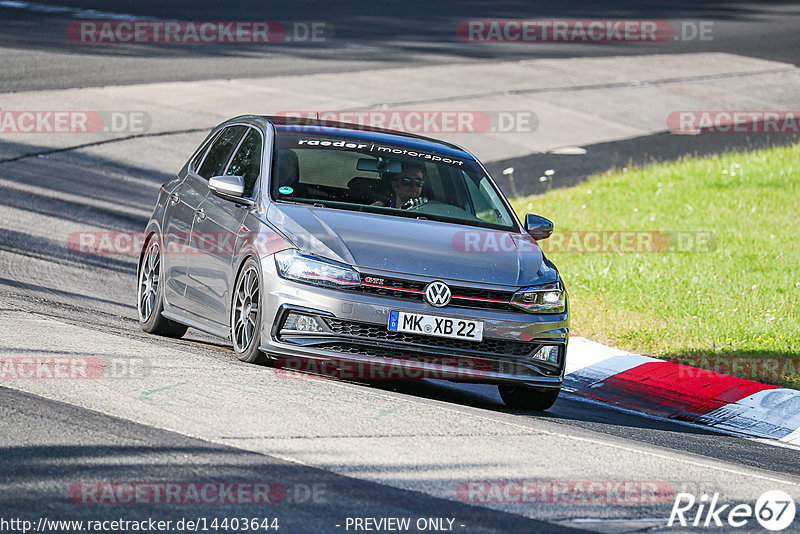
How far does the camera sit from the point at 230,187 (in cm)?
834

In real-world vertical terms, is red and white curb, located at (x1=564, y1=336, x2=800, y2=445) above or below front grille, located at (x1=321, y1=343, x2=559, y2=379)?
below

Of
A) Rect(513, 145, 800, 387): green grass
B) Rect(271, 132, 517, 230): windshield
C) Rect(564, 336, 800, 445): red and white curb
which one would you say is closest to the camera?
Rect(271, 132, 517, 230): windshield

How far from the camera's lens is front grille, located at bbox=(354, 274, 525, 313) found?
24.6 ft

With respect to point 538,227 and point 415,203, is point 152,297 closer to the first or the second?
point 415,203

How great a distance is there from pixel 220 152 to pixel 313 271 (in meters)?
2.44

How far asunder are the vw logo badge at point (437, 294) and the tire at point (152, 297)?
2.79 meters

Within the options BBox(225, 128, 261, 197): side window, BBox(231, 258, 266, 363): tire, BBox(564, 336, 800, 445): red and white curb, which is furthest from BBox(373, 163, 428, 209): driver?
BBox(564, 336, 800, 445): red and white curb

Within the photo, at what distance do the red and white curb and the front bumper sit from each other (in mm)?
2164

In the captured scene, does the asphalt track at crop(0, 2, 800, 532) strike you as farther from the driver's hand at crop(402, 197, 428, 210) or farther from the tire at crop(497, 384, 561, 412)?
the driver's hand at crop(402, 197, 428, 210)

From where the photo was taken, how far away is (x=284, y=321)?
7.54 meters

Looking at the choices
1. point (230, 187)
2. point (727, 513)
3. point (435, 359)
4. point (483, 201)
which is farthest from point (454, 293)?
point (727, 513)

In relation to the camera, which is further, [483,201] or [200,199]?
[200,199]

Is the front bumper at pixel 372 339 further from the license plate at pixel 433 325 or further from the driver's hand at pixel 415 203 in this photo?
the driver's hand at pixel 415 203

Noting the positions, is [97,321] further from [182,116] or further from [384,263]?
[182,116]
